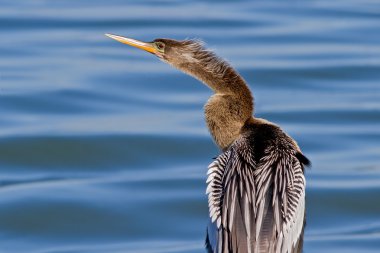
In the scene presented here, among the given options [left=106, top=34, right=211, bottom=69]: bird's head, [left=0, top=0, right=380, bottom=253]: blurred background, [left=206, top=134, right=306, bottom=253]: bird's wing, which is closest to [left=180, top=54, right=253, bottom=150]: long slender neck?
[left=106, top=34, right=211, bottom=69]: bird's head

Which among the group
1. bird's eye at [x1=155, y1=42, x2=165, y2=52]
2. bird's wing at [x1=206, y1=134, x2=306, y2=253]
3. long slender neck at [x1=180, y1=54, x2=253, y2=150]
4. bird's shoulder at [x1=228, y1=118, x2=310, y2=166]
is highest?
bird's eye at [x1=155, y1=42, x2=165, y2=52]

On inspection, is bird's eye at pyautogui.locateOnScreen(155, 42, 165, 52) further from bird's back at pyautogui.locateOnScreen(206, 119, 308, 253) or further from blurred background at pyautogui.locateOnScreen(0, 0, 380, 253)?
blurred background at pyautogui.locateOnScreen(0, 0, 380, 253)

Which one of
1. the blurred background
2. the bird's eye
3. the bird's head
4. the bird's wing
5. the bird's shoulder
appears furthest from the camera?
the blurred background

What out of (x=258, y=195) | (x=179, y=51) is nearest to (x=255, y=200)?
(x=258, y=195)

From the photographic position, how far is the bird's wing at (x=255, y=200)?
753 centimetres

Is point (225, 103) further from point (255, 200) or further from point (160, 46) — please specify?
point (255, 200)

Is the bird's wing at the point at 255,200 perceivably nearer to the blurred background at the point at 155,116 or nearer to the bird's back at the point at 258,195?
the bird's back at the point at 258,195

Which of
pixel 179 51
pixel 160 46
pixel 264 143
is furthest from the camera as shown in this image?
pixel 160 46

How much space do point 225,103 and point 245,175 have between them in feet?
2.87

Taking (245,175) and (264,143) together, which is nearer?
(245,175)

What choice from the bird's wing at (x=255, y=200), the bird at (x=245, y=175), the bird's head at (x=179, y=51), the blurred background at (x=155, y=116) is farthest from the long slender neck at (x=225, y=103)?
the blurred background at (x=155, y=116)

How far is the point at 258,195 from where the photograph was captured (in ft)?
25.5

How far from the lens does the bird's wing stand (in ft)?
24.7

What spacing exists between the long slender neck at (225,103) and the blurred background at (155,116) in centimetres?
194
